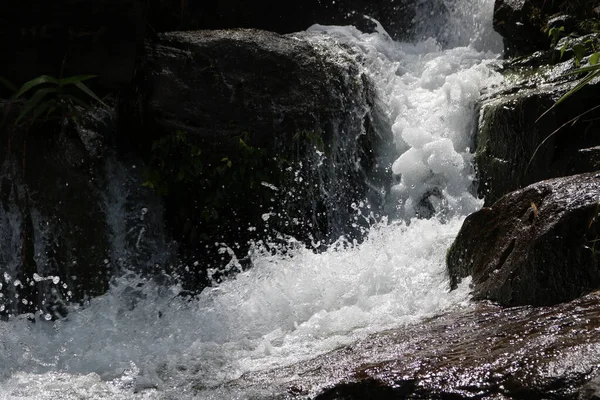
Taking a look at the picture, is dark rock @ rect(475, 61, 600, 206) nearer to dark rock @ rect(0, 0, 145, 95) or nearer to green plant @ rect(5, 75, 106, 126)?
dark rock @ rect(0, 0, 145, 95)

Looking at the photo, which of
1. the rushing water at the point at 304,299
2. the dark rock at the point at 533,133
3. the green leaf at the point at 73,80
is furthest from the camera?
the green leaf at the point at 73,80

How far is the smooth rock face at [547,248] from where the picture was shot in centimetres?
354

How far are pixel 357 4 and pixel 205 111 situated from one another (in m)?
3.52

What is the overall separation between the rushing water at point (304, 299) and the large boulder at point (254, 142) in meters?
0.32

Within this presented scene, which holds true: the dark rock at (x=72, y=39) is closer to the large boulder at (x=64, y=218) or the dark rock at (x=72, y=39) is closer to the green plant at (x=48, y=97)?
the green plant at (x=48, y=97)

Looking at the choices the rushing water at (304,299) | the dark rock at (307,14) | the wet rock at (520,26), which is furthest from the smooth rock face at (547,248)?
the dark rock at (307,14)

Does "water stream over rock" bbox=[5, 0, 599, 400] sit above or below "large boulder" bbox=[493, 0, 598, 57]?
below

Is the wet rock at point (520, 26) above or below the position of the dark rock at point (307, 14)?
below

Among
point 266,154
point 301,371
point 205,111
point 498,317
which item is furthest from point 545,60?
point 301,371

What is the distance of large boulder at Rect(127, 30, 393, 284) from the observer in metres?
6.47

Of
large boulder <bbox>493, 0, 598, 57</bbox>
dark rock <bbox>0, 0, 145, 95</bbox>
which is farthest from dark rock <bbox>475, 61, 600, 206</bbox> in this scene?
dark rock <bbox>0, 0, 145, 95</bbox>

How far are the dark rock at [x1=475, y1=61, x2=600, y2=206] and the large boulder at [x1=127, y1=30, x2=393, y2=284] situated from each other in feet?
3.23

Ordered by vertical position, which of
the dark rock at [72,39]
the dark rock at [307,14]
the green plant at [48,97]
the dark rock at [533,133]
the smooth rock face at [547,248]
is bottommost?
the smooth rock face at [547,248]

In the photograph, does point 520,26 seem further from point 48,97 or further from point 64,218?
point 64,218
